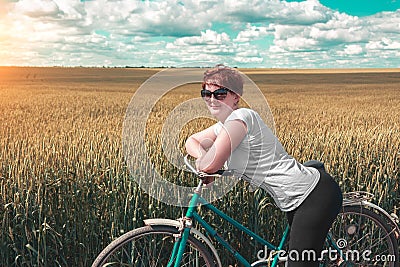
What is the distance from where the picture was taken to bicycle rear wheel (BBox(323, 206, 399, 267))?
3.58 metres

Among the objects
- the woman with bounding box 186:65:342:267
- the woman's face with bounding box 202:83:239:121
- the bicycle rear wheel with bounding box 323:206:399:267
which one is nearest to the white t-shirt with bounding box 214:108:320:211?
the woman with bounding box 186:65:342:267

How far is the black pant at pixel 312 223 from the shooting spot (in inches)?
114

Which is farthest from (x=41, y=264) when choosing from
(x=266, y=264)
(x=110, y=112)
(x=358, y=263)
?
Result: (x=110, y=112)

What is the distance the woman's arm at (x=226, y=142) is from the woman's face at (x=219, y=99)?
159mm

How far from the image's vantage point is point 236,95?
2.70m

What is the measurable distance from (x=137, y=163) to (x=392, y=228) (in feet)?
6.85

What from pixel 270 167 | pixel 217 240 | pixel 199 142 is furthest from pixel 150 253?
pixel 270 167

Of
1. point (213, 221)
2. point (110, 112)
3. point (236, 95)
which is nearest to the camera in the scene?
point (236, 95)

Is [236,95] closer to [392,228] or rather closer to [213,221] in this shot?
[213,221]

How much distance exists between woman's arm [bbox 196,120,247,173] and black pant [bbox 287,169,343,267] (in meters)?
0.67

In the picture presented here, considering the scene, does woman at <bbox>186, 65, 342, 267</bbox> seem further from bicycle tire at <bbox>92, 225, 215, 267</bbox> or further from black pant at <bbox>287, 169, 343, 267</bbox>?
bicycle tire at <bbox>92, 225, 215, 267</bbox>

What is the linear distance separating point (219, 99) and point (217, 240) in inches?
43.2

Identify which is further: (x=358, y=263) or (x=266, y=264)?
(x=358, y=263)

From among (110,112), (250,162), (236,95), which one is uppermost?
(236,95)
